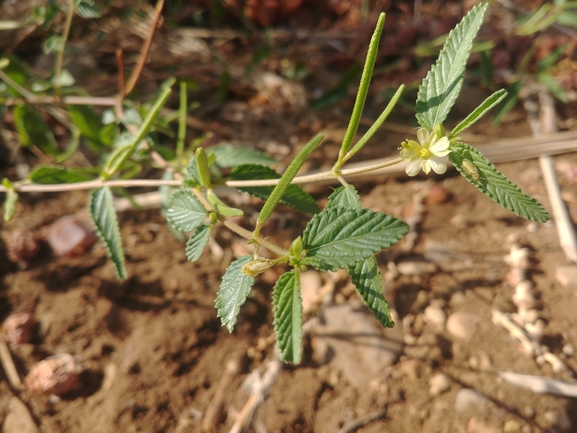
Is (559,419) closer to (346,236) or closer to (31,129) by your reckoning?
(346,236)

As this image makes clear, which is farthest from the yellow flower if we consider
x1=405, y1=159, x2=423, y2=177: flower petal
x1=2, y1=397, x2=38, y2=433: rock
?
x1=2, y1=397, x2=38, y2=433: rock

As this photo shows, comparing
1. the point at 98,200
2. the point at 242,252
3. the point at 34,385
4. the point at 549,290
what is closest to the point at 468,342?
the point at 549,290

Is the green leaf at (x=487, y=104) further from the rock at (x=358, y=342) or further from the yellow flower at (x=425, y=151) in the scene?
the rock at (x=358, y=342)

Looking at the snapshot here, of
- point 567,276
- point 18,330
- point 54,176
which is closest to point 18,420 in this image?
point 18,330

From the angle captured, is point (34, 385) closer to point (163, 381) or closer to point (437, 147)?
point (163, 381)

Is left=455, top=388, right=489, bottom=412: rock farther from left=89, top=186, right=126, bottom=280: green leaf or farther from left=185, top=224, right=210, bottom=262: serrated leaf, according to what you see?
left=89, top=186, right=126, bottom=280: green leaf

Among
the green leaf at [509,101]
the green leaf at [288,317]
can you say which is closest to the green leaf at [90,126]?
the green leaf at [288,317]
